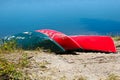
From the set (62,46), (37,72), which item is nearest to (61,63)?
(37,72)

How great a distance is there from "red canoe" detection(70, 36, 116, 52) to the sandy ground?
31.9 inches

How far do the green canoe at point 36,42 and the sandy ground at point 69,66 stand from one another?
361 millimetres

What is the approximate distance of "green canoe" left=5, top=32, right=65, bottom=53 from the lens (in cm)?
800

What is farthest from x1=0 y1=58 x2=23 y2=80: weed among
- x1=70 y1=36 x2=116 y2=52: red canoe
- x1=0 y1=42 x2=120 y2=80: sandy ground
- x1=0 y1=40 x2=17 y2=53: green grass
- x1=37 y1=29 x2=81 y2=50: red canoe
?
x1=70 y1=36 x2=116 y2=52: red canoe

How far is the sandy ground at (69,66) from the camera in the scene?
595 cm

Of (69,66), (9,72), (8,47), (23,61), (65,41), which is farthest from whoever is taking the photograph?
(65,41)

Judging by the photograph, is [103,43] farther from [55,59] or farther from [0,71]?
[0,71]

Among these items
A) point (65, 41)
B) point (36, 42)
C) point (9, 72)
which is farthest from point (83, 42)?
point (9, 72)

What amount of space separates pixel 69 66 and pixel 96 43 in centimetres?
225

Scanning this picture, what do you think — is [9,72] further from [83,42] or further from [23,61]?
[83,42]

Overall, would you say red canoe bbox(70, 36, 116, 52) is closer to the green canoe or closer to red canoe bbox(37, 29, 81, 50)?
red canoe bbox(37, 29, 81, 50)

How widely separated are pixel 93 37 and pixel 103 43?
1.15 ft

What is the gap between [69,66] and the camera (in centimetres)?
658

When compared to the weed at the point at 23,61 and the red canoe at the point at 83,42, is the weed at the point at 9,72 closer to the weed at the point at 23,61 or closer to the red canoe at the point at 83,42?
the weed at the point at 23,61
